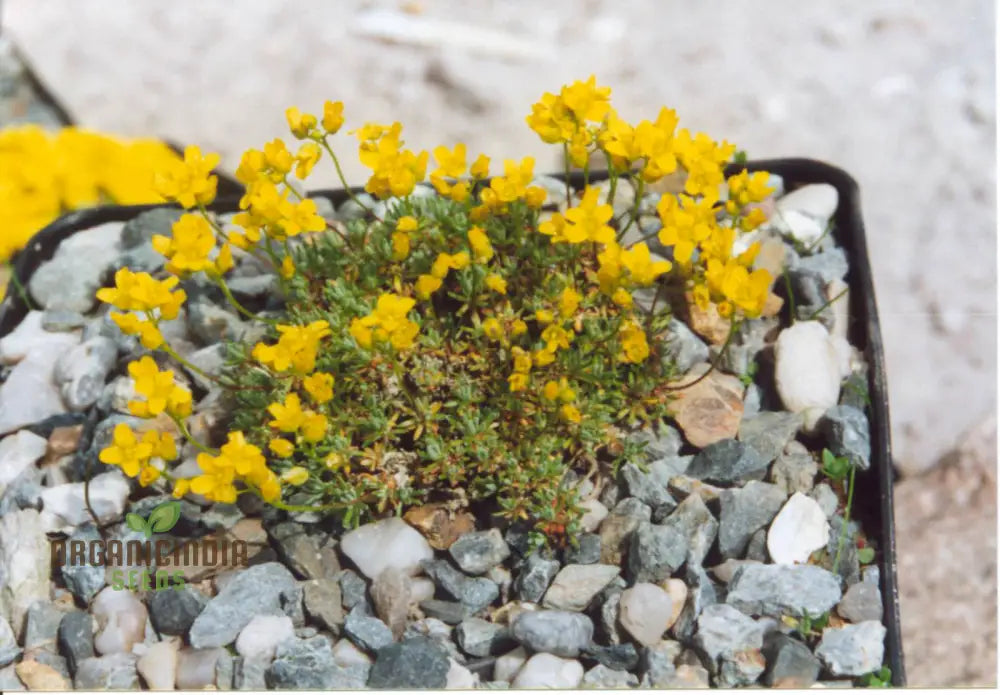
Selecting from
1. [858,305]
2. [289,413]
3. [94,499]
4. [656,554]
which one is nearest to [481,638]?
[656,554]

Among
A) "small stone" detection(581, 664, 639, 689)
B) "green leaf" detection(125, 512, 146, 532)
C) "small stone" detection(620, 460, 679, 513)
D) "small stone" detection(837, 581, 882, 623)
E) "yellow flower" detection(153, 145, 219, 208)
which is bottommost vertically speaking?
"small stone" detection(581, 664, 639, 689)

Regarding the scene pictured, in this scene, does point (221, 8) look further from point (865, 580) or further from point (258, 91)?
point (865, 580)

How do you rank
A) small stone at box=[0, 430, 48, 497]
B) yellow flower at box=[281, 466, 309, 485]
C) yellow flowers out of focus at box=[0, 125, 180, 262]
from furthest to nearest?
yellow flowers out of focus at box=[0, 125, 180, 262] < small stone at box=[0, 430, 48, 497] < yellow flower at box=[281, 466, 309, 485]

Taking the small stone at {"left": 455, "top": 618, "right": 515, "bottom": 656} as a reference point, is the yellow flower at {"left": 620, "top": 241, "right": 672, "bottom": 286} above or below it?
above

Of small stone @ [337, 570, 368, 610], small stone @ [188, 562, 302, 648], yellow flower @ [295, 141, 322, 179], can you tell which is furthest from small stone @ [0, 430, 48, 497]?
yellow flower @ [295, 141, 322, 179]

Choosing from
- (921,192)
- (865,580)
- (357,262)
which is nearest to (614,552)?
(865,580)

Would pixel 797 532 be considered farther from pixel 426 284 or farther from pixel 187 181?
pixel 187 181

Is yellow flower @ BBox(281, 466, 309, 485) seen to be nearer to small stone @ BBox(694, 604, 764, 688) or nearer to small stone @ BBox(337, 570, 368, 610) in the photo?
small stone @ BBox(337, 570, 368, 610)

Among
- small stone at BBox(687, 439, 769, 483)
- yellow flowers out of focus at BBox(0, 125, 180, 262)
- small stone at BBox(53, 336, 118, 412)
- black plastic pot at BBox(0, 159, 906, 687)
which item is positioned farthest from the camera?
yellow flowers out of focus at BBox(0, 125, 180, 262)
